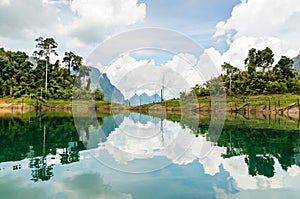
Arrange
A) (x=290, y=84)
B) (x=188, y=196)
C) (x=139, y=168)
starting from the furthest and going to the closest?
(x=290, y=84)
(x=139, y=168)
(x=188, y=196)

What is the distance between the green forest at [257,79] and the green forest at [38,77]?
14.2 metres

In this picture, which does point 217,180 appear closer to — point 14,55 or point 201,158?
point 201,158

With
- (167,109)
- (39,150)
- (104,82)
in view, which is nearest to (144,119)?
(104,82)

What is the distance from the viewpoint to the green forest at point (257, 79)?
34.0 meters

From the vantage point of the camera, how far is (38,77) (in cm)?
4016

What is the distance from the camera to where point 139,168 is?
632 centimetres

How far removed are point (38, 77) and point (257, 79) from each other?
96.9 feet

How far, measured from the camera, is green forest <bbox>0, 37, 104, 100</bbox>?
36938 mm

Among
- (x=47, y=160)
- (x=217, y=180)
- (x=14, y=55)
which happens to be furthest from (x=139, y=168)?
(x=14, y=55)

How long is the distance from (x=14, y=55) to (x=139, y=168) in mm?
39819

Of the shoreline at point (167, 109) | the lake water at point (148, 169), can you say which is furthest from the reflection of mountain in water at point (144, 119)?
the lake water at point (148, 169)

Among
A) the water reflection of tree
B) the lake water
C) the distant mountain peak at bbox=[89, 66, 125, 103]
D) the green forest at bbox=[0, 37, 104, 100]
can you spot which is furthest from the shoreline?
the lake water

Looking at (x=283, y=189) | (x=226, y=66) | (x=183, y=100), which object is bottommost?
(x=283, y=189)

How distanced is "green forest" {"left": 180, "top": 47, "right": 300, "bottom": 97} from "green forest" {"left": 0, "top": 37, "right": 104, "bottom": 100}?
14.2 meters
